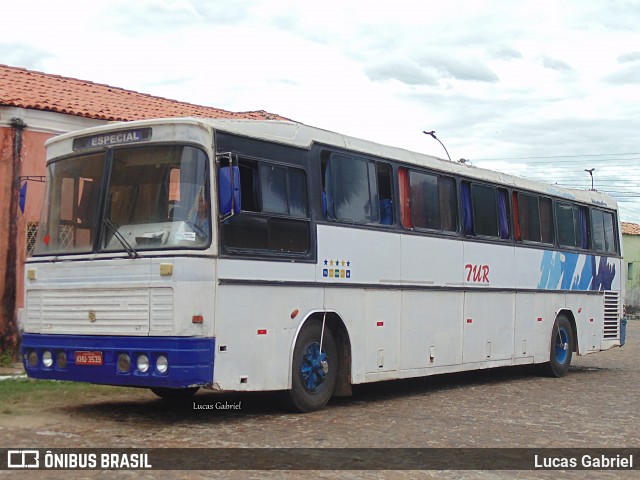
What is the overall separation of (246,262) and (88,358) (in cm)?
186

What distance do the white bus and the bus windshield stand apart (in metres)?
0.02

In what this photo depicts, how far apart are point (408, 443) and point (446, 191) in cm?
563

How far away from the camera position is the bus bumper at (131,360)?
29.4ft

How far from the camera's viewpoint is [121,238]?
948 cm

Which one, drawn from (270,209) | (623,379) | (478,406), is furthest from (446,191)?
(623,379)

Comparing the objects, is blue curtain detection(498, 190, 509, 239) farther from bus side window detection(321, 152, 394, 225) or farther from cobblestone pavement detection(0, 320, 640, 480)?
bus side window detection(321, 152, 394, 225)

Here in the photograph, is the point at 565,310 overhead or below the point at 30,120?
below

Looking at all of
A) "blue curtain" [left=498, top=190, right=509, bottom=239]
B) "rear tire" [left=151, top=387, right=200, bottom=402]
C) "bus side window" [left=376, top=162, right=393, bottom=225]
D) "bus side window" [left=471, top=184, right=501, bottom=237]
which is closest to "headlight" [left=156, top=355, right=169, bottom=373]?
"rear tire" [left=151, top=387, right=200, bottom=402]

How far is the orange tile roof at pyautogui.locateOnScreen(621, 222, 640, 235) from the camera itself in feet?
189

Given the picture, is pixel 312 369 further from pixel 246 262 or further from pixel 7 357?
pixel 7 357

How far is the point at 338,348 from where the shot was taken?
11.4 metres

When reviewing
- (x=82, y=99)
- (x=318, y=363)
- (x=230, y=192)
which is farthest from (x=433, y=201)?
(x=82, y=99)

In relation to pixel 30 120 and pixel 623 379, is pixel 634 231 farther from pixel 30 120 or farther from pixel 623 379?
pixel 30 120

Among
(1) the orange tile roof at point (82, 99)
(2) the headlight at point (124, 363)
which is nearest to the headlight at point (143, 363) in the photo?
(2) the headlight at point (124, 363)
